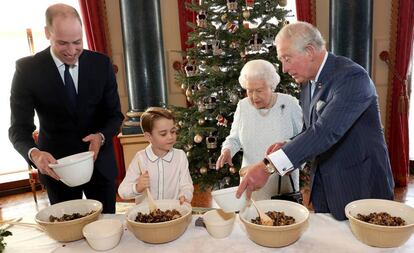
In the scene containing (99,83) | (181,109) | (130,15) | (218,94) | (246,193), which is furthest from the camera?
(130,15)

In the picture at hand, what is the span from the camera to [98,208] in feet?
5.28

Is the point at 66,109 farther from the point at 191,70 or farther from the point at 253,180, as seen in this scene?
the point at 191,70

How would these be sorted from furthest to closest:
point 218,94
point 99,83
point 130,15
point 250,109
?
point 130,15, point 218,94, point 250,109, point 99,83

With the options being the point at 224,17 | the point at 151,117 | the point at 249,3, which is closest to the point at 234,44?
the point at 224,17

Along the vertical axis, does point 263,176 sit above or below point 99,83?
below

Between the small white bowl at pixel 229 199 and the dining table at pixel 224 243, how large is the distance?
0.17m

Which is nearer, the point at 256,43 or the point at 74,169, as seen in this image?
the point at 74,169

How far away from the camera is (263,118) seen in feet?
8.07

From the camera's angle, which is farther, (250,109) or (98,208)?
(250,109)

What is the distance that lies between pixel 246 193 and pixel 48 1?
4626 mm

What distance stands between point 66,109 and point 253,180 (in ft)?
3.58

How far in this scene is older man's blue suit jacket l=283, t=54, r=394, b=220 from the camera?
154 cm

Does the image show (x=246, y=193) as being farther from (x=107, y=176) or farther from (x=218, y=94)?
(x=218, y=94)

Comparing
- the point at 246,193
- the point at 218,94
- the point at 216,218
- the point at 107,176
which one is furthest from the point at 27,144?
Result: the point at 218,94
